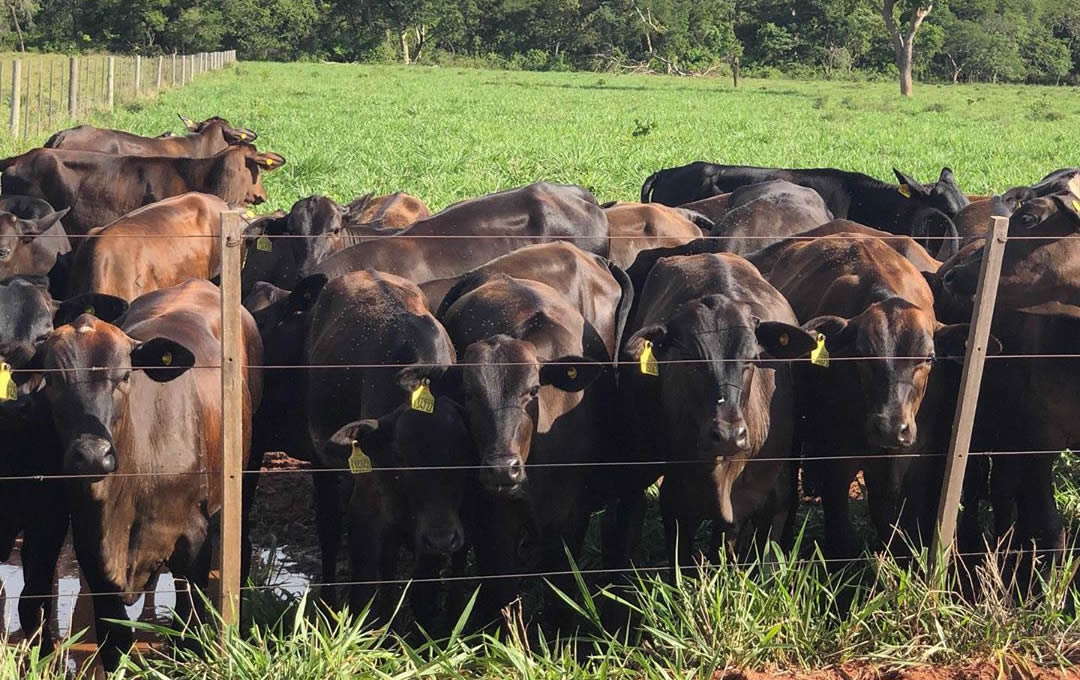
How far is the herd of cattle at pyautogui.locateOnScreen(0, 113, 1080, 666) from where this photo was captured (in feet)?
17.9

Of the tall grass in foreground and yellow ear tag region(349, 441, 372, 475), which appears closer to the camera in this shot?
the tall grass in foreground

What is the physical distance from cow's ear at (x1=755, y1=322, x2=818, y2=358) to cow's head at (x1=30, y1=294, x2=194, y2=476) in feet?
8.17

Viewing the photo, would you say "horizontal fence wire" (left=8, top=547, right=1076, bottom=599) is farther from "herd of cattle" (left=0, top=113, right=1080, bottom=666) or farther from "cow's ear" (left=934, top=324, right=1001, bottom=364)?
"cow's ear" (left=934, top=324, right=1001, bottom=364)

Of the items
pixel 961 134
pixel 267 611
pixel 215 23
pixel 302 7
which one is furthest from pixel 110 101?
pixel 302 7

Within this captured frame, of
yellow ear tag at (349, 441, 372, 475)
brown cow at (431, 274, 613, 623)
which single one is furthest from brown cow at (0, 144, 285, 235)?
yellow ear tag at (349, 441, 372, 475)

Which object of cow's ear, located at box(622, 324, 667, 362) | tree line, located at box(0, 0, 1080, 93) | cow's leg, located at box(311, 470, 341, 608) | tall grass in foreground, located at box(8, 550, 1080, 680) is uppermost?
tree line, located at box(0, 0, 1080, 93)

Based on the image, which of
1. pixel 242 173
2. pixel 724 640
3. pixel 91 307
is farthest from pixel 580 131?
pixel 724 640

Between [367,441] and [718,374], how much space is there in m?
1.56

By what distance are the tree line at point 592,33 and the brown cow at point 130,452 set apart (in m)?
61.7

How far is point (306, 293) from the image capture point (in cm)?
773

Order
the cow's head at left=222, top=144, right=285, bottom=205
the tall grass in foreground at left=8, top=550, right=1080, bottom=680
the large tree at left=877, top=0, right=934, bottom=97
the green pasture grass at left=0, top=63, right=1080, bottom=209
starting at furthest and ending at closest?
the large tree at left=877, top=0, right=934, bottom=97
the green pasture grass at left=0, top=63, right=1080, bottom=209
the cow's head at left=222, top=144, right=285, bottom=205
the tall grass in foreground at left=8, top=550, right=1080, bottom=680

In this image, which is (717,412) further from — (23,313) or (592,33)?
(592,33)

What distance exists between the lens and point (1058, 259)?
257 inches

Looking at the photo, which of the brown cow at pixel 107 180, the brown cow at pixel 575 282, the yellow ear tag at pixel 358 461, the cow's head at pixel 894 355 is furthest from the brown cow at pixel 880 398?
the brown cow at pixel 107 180
